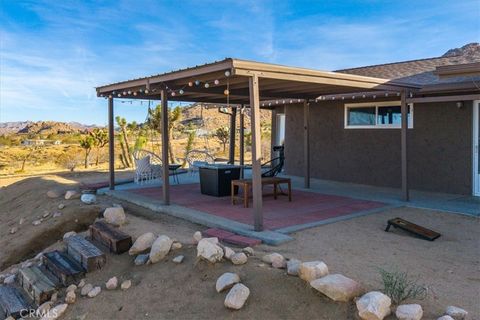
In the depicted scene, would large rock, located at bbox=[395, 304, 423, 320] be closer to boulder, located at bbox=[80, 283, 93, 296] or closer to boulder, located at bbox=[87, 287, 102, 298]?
boulder, located at bbox=[87, 287, 102, 298]

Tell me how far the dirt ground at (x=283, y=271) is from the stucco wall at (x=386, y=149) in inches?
96.2

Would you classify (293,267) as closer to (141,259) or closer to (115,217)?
(141,259)

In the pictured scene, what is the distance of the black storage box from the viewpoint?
8934mm

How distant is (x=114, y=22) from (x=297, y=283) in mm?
18133

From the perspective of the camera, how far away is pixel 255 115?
600cm

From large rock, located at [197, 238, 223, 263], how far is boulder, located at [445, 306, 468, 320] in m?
2.22

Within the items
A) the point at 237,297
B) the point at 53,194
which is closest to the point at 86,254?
the point at 237,297

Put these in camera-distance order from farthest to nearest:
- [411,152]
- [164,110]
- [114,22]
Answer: [114,22], [411,152], [164,110]

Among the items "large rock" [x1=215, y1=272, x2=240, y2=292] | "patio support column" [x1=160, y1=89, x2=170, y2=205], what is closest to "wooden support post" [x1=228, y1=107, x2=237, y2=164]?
"patio support column" [x1=160, y1=89, x2=170, y2=205]

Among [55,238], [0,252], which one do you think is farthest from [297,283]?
[0,252]

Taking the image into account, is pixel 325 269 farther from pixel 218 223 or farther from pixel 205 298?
pixel 218 223

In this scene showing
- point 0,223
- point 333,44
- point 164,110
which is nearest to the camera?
point 164,110

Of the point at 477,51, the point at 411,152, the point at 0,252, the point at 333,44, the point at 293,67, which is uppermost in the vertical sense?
the point at 333,44

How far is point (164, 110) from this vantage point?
786 centimetres
